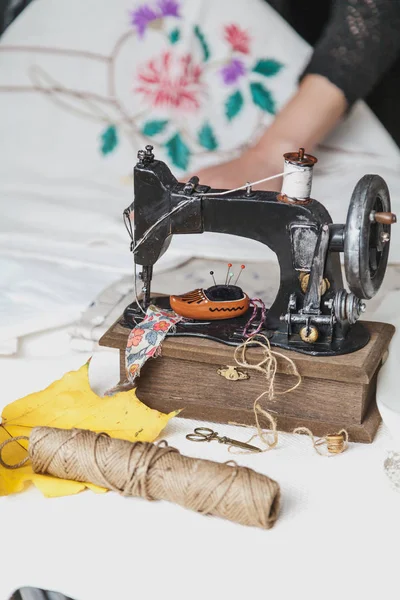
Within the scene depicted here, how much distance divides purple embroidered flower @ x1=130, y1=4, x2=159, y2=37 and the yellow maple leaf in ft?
4.72

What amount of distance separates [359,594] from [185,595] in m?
0.20

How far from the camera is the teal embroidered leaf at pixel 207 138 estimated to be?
2.53 m

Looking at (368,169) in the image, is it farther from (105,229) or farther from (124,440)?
(124,440)

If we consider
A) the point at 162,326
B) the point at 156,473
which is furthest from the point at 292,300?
the point at 156,473

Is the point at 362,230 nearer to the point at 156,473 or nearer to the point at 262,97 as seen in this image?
the point at 156,473

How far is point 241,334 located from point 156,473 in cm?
27

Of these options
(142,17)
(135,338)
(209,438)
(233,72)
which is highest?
(142,17)

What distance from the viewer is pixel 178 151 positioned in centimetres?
251

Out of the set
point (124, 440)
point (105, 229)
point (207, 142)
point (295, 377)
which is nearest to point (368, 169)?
point (207, 142)

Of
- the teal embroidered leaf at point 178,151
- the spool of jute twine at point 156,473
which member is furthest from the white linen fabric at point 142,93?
the spool of jute twine at point 156,473

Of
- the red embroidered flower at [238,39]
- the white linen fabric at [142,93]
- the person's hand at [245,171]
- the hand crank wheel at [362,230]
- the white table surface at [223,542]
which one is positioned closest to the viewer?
the white table surface at [223,542]

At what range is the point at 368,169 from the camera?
2410mm

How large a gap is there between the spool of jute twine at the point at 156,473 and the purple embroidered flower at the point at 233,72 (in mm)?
1492

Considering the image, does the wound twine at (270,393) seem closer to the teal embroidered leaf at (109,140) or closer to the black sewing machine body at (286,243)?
the black sewing machine body at (286,243)
